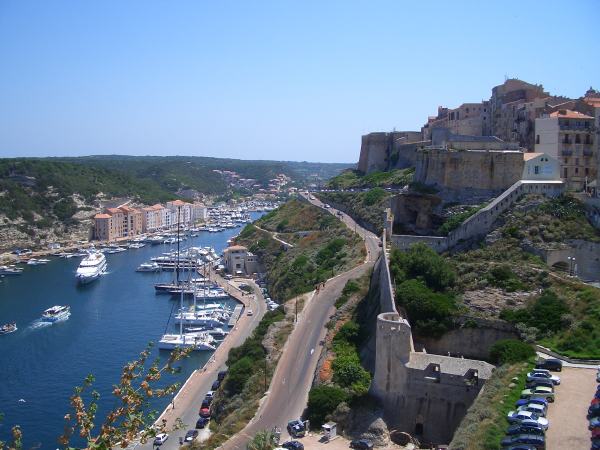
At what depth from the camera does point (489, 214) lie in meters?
28.2

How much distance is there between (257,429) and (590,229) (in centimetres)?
1454

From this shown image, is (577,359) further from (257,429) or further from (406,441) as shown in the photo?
(257,429)

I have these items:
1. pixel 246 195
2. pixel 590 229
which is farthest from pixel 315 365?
pixel 246 195

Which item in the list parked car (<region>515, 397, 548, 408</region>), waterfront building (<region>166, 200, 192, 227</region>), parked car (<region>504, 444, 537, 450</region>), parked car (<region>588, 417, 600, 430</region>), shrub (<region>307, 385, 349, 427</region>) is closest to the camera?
parked car (<region>504, 444, 537, 450</region>)

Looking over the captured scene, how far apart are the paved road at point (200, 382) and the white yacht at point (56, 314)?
11.4m

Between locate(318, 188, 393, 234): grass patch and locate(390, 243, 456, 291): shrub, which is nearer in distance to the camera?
locate(390, 243, 456, 291): shrub

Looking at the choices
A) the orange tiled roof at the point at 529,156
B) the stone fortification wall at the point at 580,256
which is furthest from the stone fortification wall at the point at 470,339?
the orange tiled roof at the point at 529,156

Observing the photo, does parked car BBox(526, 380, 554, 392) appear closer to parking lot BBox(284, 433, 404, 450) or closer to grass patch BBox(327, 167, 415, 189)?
parking lot BBox(284, 433, 404, 450)

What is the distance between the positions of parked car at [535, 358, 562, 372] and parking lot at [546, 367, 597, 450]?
0.17 m

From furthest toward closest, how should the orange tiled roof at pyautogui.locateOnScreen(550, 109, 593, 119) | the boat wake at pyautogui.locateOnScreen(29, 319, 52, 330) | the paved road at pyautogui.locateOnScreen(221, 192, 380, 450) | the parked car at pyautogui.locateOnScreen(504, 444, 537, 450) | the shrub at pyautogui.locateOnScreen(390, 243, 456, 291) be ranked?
the boat wake at pyautogui.locateOnScreen(29, 319, 52, 330)
the orange tiled roof at pyautogui.locateOnScreen(550, 109, 593, 119)
the shrub at pyautogui.locateOnScreen(390, 243, 456, 291)
the paved road at pyautogui.locateOnScreen(221, 192, 380, 450)
the parked car at pyautogui.locateOnScreen(504, 444, 537, 450)

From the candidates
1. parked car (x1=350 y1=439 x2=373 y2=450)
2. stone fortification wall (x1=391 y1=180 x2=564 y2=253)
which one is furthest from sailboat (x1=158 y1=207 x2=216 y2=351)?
parked car (x1=350 y1=439 x2=373 y2=450)

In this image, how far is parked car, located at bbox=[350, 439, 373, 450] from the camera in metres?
17.0

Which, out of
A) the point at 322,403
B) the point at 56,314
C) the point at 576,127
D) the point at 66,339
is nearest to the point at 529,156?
the point at 576,127

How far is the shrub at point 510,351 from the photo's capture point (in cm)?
1786
